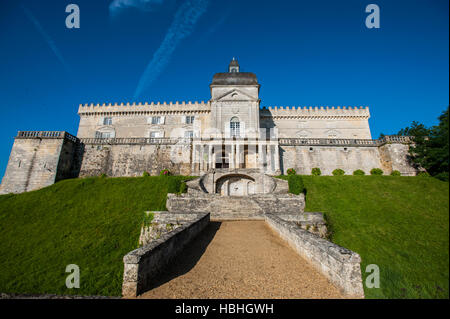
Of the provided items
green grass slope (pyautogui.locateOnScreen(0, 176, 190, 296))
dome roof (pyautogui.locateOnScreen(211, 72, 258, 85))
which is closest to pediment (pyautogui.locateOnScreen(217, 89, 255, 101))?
dome roof (pyautogui.locateOnScreen(211, 72, 258, 85))

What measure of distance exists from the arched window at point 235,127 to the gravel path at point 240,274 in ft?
63.4

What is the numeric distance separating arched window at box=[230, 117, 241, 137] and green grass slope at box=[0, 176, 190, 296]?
1169 centimetres

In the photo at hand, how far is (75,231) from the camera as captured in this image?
41.0 ft

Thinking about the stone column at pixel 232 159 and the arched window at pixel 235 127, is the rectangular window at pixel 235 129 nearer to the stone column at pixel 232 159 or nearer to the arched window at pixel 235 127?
the arched window at pixel 235 127

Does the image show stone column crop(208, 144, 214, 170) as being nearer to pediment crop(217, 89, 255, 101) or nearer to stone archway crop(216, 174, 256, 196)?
stone archway crop(216, 174, 256, 196)

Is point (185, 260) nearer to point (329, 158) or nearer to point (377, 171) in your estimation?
point (329, 158)

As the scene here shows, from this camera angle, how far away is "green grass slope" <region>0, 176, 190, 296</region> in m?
9.23

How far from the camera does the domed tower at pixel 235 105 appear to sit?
87.8 feet

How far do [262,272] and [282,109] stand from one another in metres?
32.3

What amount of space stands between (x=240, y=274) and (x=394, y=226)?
16.2ft

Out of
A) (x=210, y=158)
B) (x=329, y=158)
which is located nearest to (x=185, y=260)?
(x=210, y=158)
